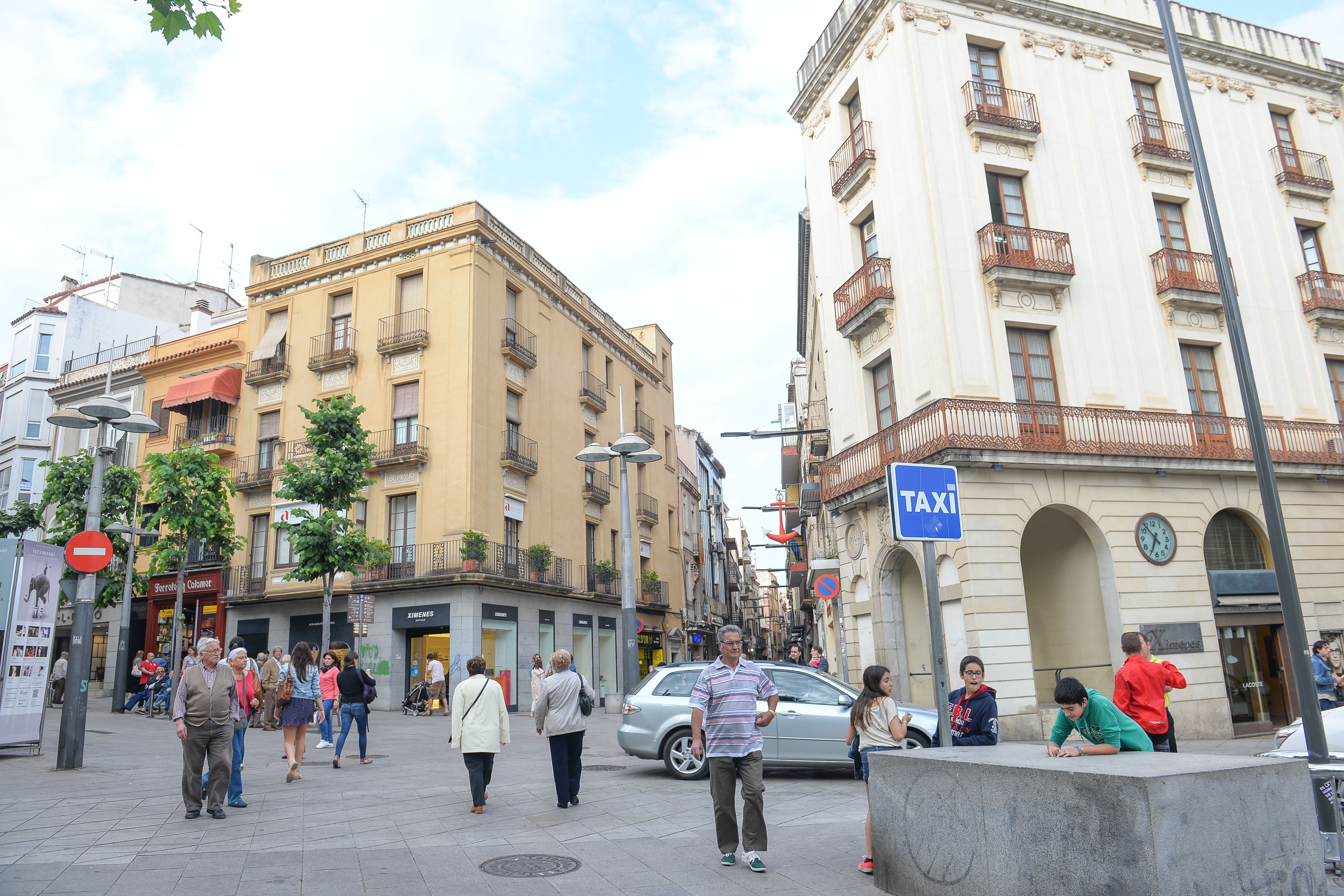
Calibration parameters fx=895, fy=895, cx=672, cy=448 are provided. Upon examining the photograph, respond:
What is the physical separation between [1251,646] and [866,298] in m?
10.9

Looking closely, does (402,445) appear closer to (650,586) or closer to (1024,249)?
(650,586)

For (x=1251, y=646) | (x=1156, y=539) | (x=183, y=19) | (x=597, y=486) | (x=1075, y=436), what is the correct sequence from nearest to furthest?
(x=183, y=19) → (x=1075, y=436) → (x=1156, y=539) → (x=1251, y=646) → (x=597, y=486)

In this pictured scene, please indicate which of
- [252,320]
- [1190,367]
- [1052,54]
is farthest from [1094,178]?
[252,320]

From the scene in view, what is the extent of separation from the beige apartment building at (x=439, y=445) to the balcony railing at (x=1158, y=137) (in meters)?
20.1

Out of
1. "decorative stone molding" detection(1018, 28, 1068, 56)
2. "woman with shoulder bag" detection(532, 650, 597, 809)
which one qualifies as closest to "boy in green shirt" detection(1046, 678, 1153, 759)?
"woman with shoulder bag" detection(532, 650, 597, 809)

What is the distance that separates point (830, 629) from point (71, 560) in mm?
20263

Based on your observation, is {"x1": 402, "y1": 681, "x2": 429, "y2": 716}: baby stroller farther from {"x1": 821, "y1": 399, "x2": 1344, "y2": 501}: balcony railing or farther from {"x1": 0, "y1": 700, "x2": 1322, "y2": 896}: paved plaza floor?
{"x1": 821, "y1": 399, "x2": 1344, "y2": 501}: balcony railing

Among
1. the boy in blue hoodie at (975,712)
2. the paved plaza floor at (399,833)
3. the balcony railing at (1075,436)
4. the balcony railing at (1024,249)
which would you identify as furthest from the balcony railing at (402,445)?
the boy in blue hoodie at (975,712)

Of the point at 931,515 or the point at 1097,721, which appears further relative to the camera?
the point at 931,515

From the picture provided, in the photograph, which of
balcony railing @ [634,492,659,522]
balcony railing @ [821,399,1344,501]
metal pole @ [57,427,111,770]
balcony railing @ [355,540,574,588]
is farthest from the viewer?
balcony railing @ [634,492,659,522]

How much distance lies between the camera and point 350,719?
552 inches

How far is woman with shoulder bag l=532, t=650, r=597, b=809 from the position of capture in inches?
388

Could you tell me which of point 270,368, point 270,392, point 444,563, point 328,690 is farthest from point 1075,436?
point 270,392

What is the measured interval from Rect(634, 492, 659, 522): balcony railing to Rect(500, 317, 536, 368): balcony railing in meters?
10.2
